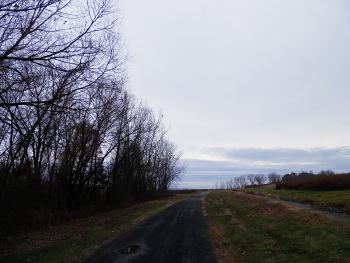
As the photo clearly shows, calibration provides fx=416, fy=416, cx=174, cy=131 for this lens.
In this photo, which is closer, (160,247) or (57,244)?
(160,247)

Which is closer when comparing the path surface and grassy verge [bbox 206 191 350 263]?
grassy verge [bbox 206 191 350 263]

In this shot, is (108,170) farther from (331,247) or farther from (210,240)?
(331,247)

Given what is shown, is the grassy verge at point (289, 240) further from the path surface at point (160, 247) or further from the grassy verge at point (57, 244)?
the grassy verge at point (57, 244)

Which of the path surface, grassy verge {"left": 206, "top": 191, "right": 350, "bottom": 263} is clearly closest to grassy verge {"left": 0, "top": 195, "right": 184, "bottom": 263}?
the path surface

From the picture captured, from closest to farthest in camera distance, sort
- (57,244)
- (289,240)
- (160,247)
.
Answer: (289,240) < (160,247) < (57,244)

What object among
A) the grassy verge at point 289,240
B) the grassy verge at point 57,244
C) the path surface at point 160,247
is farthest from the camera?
the grassy verge at point 57,244

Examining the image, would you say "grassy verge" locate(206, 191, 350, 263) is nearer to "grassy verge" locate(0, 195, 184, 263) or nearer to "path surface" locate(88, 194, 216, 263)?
"path surface" locate(88, 194, 216, 263)

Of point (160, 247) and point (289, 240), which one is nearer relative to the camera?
point (289, 240)

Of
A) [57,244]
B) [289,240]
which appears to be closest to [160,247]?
[57,244]

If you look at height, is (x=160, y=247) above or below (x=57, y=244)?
below

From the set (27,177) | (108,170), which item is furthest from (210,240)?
(108,170)

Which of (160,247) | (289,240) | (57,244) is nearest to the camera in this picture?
(289,240)

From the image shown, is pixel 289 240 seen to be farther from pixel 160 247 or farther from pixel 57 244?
pixel 57 244

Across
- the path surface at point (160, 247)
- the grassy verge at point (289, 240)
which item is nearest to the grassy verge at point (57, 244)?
the path surface at point (160, 247)
